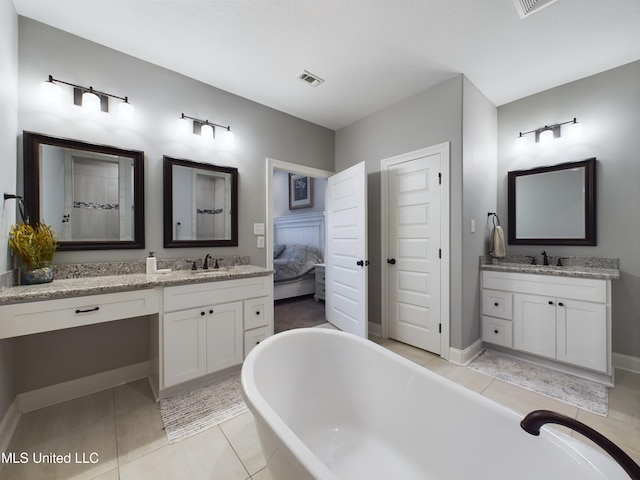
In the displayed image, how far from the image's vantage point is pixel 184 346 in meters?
1.89

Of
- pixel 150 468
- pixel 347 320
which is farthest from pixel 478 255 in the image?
pixel 150 468

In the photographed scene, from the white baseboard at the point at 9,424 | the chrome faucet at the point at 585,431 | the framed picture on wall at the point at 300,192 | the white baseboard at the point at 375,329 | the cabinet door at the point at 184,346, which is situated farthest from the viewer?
the framed picture on wall at the point at 300,192

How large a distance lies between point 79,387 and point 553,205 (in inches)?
174

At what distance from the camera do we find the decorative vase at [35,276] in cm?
162

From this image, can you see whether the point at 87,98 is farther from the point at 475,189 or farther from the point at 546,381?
the point at 546,381

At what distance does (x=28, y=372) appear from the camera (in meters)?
1.73

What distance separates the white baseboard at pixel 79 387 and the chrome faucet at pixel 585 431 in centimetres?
253

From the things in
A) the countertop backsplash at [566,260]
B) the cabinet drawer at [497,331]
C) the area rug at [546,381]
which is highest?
the countertop backsplash at [566,260]

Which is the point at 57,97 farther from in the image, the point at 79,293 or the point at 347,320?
the point at 347,320

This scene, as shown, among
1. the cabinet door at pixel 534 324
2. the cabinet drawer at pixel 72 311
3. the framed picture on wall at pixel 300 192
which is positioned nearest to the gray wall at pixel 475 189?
the cabinet door at pixel 534 324

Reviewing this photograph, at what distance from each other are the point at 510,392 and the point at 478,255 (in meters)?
1.21

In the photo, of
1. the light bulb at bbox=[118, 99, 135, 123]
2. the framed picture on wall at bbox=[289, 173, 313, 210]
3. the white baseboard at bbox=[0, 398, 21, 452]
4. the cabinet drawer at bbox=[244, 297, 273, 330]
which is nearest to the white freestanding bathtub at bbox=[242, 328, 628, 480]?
the cabinet drawer at bbox=[244, 297, 273, 330]

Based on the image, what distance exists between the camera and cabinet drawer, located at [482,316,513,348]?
2473mm

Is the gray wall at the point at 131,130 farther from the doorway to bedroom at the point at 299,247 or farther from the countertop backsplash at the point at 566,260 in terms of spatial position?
the countertop backsplash at the point at 566,260
